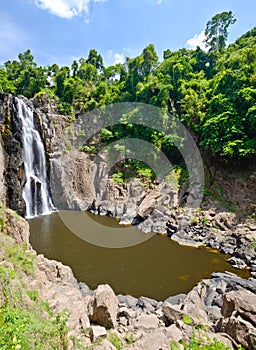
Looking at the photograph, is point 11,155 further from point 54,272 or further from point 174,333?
point 174,333

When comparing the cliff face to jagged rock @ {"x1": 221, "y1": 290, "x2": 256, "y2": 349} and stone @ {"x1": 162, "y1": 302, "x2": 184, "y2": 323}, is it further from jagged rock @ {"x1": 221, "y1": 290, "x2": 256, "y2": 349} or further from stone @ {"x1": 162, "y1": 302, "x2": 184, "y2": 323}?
jagged rock @ {"x1": 221, "y1": 290, "x2": 256, "y2": 349}

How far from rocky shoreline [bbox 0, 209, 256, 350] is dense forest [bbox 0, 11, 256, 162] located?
13.4 m

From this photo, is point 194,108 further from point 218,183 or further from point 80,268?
point 80,268

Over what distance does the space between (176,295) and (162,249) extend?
4.67m

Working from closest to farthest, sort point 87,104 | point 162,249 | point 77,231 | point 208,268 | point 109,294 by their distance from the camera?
1. point 109,294
2. point 208,268
3. point 162,249
4. point 77,231
5. point 87,104

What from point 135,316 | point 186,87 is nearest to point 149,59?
point 186,87

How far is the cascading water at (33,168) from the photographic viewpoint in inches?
780

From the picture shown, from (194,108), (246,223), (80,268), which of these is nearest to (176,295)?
(80,268)

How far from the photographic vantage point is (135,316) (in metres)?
6.66

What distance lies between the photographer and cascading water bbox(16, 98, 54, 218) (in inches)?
780

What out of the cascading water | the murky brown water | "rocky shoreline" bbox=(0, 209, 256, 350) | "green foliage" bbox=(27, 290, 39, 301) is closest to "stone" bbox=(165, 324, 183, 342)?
"rocky shoreline" bbox=(0, 209, 256, 350)

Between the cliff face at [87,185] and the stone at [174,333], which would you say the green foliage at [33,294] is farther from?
the cliff face at [87,185]

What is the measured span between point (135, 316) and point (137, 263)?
472cm

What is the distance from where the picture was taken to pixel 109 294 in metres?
6.56
